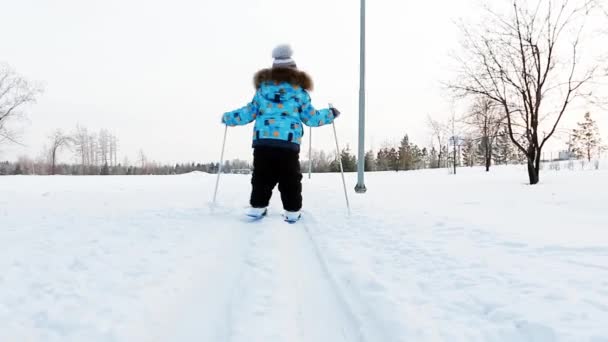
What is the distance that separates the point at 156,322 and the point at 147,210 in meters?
3.23

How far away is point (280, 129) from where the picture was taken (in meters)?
3.95

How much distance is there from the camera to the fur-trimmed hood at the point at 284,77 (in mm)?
4059

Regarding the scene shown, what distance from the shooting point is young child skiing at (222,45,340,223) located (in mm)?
3975

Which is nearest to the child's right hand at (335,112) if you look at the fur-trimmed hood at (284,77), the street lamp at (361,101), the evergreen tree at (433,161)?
the fur-trimmed hood at (284,77)

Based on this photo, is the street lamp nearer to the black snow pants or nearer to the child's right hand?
the child's right hand

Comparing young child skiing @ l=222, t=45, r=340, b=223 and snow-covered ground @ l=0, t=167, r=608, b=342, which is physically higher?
young child skiing @ l=222, t=45, r=340, b=223

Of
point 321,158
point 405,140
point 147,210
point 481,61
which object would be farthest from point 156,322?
point 321,158

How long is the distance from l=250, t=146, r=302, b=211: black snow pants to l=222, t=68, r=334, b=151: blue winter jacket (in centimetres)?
12

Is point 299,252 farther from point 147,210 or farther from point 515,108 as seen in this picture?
point 515,108

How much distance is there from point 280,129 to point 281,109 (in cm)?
26

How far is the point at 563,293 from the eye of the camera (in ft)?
4.98

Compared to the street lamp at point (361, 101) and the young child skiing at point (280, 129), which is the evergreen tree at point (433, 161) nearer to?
the street lamp at point (361, 101)

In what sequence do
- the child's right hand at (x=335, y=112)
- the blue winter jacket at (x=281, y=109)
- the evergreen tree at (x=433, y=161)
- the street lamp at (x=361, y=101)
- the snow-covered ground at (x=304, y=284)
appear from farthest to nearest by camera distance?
the evergreen tree at (x=433, y=161) → the street lamp at (x=361, y=101) → the child's right hand at (x=335, y=112) → the blue winter jacket at (x=281, y=109) → the snow-covered ground at (x=304, y=284)

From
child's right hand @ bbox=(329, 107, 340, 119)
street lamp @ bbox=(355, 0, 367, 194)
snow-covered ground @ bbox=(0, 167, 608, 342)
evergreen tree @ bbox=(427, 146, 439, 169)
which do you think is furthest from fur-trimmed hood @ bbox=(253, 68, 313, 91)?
evergreen tree @ bbox=(427, 146, 439, 169)
